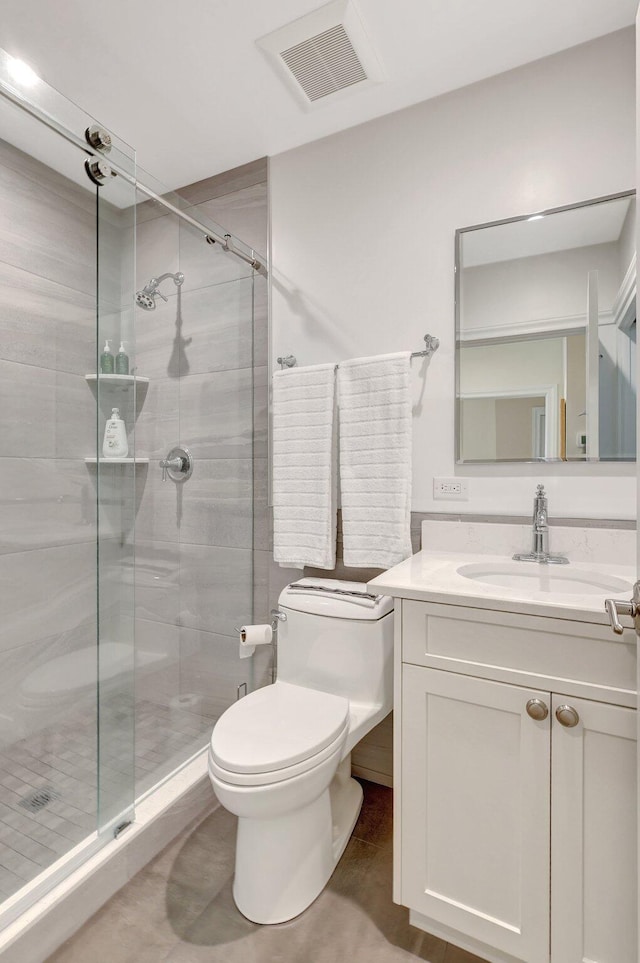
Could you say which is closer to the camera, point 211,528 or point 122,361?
point 122,361

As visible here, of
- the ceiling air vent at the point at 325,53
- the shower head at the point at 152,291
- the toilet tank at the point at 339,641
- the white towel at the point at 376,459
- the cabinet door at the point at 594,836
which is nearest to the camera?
the cabinet door at the point at 594,836

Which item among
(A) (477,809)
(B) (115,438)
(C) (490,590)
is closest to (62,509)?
(B) (115,438)

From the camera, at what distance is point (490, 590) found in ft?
3.71

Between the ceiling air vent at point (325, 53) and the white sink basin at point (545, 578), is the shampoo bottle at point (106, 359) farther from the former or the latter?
the white sink basin at point (545, 578)

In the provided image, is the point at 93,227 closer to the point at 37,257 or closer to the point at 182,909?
the point at 37,257

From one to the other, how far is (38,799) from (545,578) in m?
1.54

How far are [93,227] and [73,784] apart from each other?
1573mm

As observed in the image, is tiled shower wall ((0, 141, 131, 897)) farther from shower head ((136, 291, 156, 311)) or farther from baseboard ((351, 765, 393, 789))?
baseboard ((351, 765, 393, 789))

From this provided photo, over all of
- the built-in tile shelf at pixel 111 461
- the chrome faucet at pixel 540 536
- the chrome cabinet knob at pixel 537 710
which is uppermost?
the built-in tile shelf at pixel 111 461

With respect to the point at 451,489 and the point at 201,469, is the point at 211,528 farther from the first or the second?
the point at 451,489

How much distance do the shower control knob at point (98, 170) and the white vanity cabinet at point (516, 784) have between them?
4.60 feet

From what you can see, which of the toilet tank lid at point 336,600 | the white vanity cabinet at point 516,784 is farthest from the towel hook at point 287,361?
the white vanity cabinet at point 516,784

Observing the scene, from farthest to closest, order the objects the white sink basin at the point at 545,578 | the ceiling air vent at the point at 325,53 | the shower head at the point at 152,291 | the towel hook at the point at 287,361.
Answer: the towel hook at the point at 287,361 < the shower head at the point at 152,291 < the ceiling air vent at the point at 325,53 < the white sink basin at the point at 545,578

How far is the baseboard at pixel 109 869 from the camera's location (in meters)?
1.13
